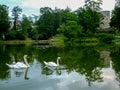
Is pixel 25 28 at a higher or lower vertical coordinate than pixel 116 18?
lower

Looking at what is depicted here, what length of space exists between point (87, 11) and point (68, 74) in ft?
208

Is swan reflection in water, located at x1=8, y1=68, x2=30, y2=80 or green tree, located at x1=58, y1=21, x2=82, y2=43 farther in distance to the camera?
green tree, located at x1=58, y1=21, x2=82, y2=43

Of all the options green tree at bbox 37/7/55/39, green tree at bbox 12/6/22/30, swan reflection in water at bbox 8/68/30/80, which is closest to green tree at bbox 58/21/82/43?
green tree at bbox 37/7/55/39

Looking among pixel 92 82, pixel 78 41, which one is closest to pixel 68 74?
pixel 92 82

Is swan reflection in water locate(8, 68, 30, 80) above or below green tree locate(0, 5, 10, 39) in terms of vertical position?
below

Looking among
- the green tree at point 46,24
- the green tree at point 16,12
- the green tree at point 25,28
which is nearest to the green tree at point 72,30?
the green tree at point 46,24

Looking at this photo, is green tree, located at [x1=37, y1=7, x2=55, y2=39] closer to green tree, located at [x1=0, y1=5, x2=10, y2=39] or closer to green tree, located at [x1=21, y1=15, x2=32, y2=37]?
green tree, located at [x1=21, y1=15, x2=32, y2=37]

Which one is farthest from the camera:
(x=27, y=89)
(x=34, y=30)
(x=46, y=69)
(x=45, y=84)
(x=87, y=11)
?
(x=34, y=30)

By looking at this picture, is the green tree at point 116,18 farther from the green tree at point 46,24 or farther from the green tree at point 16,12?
the green tree at point 16,12

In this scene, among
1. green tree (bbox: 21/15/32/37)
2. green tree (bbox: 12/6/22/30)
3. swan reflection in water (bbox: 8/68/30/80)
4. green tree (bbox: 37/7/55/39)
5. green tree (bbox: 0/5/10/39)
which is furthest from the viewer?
green tree (bbox: 12/6/22/30)

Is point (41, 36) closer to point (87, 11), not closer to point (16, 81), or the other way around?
point (87, 11)

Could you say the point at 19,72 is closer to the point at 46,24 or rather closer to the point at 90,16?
the point at 90,16

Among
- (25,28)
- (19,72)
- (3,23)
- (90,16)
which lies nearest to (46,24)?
(25,28)

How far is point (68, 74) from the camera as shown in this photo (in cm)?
1975
